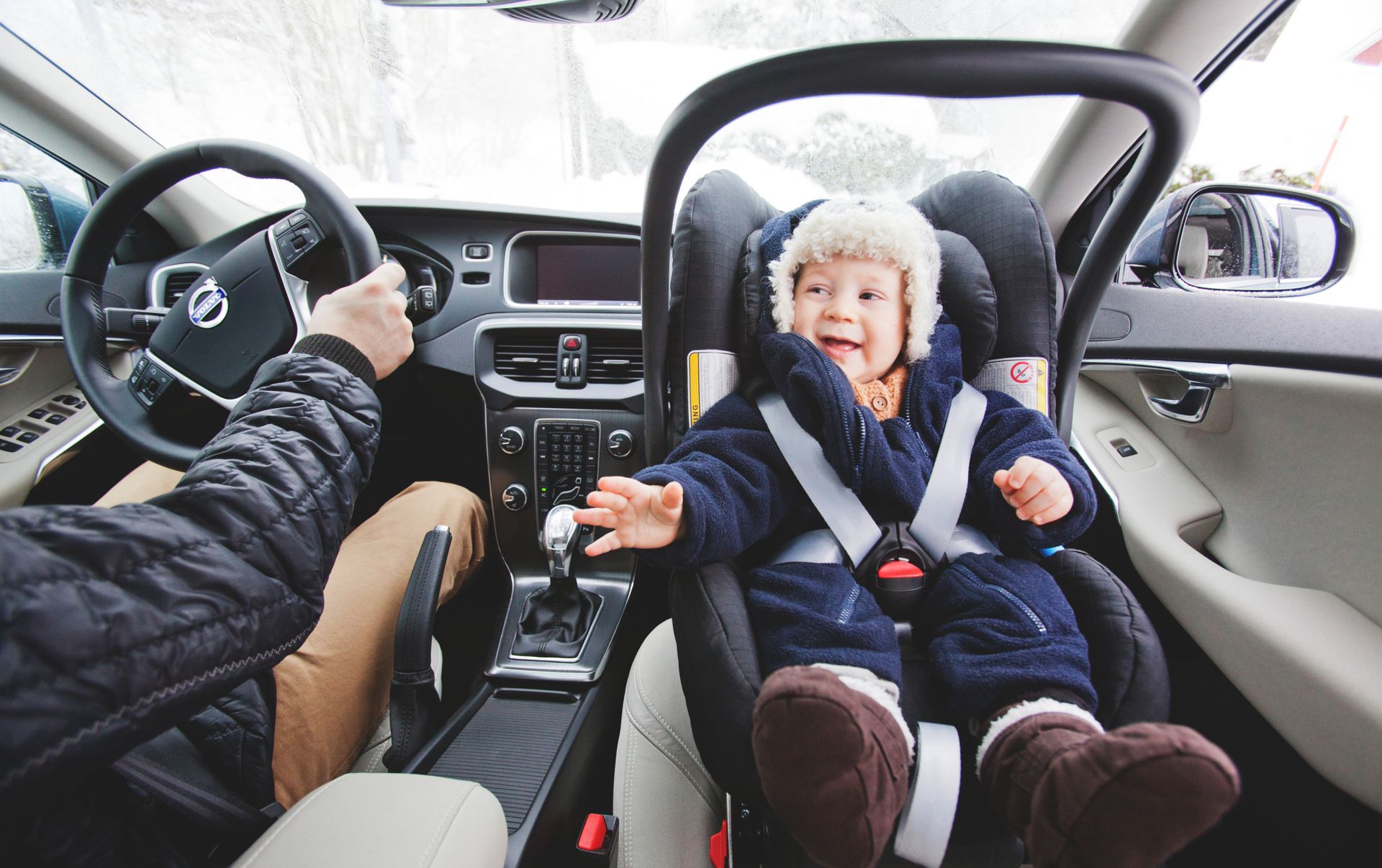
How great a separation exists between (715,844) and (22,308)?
7.62 ft

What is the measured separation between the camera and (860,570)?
3.42ft

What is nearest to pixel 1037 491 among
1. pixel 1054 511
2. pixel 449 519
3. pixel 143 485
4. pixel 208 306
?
pixel 1054 511

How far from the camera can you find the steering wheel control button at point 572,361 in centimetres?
164

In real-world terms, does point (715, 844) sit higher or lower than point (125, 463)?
lower

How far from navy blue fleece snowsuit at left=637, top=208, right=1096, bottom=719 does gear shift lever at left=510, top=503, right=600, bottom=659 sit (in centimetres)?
48

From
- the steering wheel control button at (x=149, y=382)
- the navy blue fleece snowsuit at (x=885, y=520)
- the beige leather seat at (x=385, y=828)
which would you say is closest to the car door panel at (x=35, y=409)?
the steering wheel control button at (x=149, y=382)

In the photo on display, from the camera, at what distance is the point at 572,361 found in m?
1.65

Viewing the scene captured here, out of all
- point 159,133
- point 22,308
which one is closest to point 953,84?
point 159,133

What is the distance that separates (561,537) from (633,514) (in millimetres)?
545

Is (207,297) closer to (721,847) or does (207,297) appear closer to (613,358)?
(613,358)

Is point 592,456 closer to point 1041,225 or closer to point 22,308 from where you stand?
point 1041,225

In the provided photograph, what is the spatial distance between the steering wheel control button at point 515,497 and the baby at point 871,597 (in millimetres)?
735

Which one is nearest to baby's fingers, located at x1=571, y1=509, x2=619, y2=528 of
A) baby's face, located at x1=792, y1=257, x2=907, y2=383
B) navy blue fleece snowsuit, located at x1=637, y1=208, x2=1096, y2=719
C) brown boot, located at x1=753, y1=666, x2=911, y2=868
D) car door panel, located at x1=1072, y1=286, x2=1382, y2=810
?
navy blue fleece snowsuit, located at x1=637, y1=208, x2=1096, y2=719

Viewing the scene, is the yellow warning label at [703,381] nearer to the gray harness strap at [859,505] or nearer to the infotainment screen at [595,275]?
the gray harness strap at [859,505]
